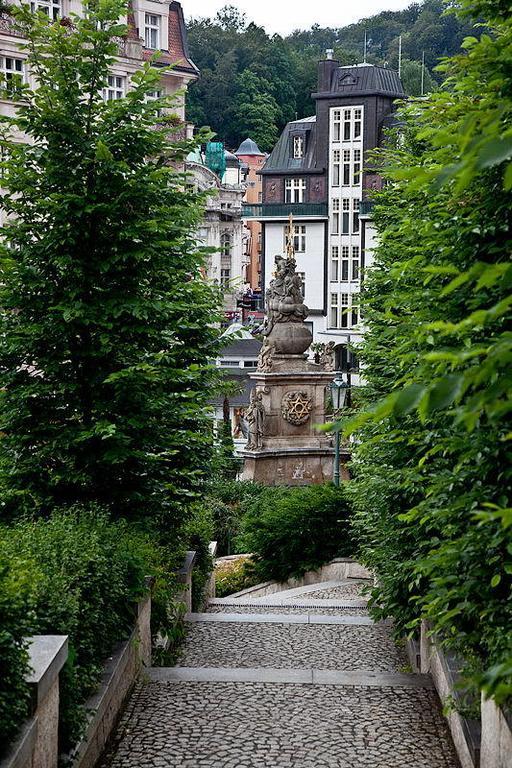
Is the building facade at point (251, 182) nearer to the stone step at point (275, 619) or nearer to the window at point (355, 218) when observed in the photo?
the window at point (355, 218)

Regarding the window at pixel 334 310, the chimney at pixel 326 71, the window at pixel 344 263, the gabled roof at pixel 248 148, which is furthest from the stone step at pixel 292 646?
the gabled roof at pixel 248 148

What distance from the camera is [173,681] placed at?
38.9ft

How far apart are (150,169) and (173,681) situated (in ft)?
18.7

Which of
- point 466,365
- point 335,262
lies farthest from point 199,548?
point 335,262

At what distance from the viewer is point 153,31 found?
4397 centimetres

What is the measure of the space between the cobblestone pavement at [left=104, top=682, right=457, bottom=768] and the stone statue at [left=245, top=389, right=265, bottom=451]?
2418 centimetres

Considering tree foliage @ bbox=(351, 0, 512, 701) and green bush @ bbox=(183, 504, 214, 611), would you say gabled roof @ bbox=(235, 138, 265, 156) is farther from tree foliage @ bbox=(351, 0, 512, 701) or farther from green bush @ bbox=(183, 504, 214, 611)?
tree foliage @ bbox=(351, 0, 512, 701)

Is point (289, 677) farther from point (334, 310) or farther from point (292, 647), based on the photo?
point (334, 310)

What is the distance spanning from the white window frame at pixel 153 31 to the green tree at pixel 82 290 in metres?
29.8

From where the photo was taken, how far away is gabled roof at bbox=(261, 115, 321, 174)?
7212 centimetres

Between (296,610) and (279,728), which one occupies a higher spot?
(279,728)

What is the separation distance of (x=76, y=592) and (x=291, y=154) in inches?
2580

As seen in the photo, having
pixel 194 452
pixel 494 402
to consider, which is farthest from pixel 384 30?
pixel 494 402

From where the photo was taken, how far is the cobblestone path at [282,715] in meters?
9.51
